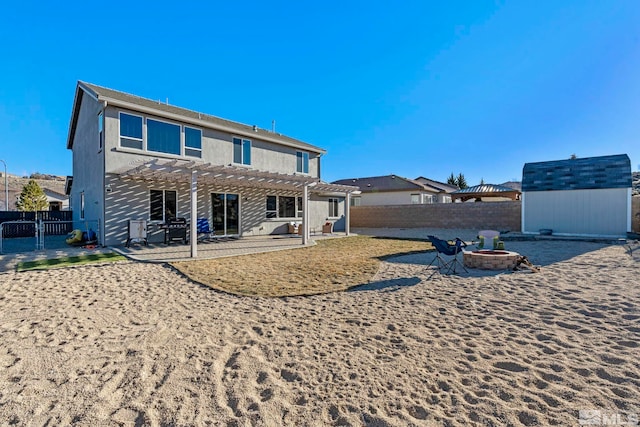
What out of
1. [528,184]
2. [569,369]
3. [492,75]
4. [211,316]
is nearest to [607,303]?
[569,369]

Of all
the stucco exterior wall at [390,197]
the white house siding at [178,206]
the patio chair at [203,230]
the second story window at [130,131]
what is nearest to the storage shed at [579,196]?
the stucco exterior wall at [390,197]

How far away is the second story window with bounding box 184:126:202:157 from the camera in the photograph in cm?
1357

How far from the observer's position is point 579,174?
52.1 ft

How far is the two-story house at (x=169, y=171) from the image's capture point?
445 inches

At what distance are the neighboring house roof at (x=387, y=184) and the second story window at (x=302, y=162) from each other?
14.4m

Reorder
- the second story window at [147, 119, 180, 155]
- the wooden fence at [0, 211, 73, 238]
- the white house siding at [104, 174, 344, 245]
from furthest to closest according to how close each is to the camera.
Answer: the wooden fence at [0, 211, 73, 238] < the second story window at [147, 119, 180, 155] < the white house siding at [104, 174, 344, 245]

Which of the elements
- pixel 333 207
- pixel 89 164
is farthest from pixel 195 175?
pixel 333 207

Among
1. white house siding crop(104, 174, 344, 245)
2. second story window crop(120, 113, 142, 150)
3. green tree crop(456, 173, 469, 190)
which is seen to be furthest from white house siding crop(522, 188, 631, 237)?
green tree crop(456, 173, 469, 190)

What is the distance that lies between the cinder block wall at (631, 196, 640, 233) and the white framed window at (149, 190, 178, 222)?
23449mm

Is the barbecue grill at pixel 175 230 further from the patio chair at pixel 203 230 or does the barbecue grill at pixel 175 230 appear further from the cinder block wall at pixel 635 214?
the cinder block wall at pixel 635 214

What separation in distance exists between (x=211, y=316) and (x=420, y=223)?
20.4 m

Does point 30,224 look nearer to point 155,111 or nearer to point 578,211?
point 155,111

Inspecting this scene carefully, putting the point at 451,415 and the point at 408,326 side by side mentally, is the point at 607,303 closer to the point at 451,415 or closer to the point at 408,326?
the point at 408,326

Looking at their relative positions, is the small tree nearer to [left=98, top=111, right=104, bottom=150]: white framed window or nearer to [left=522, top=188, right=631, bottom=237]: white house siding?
[left=522, top=188, right=631, bottom=237]: white house siding
